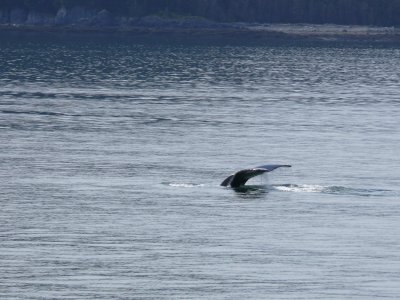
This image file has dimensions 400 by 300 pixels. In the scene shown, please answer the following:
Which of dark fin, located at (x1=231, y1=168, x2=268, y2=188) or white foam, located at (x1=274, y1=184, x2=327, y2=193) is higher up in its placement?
dark fin, located at (x1=231, y1=168, x2=268, y2=188)

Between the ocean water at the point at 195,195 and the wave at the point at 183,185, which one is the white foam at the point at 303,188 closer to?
the ocean water at the point at 195,195

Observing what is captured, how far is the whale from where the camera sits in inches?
2152

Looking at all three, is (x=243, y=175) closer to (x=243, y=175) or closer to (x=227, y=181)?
(x=243, y=175)

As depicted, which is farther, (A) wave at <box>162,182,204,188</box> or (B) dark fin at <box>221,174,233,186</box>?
(B) dark fin at <box>221,174,233,186</box>

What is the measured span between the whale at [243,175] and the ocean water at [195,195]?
1.98 ft

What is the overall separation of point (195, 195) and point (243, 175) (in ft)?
8.85

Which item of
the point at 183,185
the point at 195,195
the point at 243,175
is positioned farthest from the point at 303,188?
the point at 195,195

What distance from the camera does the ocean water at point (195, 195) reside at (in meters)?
40.3

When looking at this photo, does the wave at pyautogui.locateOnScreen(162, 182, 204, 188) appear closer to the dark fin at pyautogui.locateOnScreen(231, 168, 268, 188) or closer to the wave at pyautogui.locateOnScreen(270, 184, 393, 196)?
the dark fin at pyautogui.locateOnScreen(231, 168, 268, 188)

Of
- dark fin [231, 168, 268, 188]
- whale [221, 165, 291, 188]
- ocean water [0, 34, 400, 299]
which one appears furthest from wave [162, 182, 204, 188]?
dark fin [231, 168, 268, 188]

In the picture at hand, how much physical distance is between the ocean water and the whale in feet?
1.98

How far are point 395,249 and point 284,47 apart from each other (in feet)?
508

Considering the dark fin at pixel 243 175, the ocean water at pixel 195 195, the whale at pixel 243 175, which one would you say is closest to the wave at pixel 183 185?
the ocean water at pixel 195 195

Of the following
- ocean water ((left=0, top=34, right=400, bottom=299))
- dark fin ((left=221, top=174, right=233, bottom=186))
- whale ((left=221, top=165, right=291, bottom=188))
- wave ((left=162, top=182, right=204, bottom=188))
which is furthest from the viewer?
dark fin ((left=221, top=174, right=233, bottom=186))
